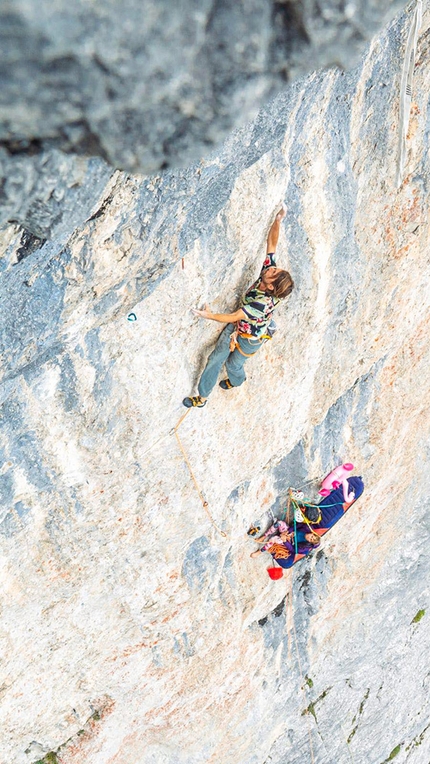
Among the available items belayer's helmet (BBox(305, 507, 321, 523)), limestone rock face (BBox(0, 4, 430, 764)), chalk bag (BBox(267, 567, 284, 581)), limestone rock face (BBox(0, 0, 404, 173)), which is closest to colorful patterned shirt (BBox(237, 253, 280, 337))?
limestone rock face (BBox(0, 4, 430, 764))

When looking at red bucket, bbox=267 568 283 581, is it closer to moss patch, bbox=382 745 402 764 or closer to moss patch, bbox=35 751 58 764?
moss patch, bbox=35 751 58 764

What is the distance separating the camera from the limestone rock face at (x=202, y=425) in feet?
13.5

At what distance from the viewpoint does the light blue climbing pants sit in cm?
539

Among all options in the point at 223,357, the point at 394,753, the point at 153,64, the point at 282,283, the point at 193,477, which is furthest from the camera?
the point at 394,753

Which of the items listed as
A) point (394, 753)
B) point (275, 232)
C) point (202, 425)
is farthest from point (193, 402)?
point (394, 753)

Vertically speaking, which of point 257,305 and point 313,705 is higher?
point 257,305

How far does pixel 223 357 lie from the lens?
5438 millimetres

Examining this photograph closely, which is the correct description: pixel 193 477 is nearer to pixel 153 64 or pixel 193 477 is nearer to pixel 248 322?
pixel 248 322

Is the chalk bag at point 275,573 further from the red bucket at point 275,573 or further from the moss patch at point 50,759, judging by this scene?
the moss patch at point 50,759

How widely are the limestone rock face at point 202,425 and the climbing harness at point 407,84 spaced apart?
0.07 m

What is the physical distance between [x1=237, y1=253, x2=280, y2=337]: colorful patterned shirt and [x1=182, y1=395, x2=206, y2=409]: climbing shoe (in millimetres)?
838

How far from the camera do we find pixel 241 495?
280 inches

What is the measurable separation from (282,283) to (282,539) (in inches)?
160

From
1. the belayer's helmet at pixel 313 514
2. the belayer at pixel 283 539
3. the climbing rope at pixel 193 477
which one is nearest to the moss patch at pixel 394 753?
the belayer at pixel 283 539
